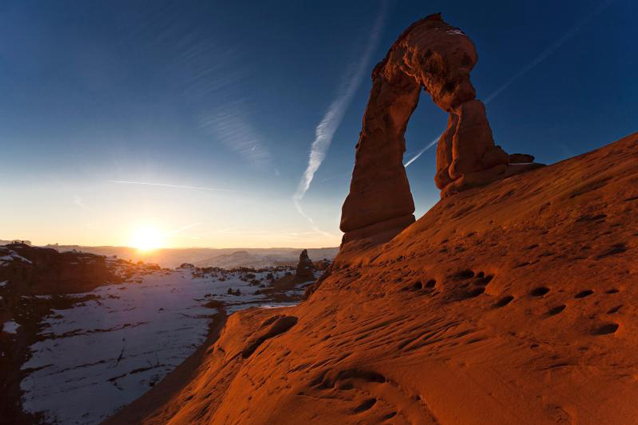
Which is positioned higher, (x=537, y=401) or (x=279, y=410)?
(x=537, y=401)

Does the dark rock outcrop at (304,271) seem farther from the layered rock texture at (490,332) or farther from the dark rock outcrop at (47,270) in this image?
the layered rock texture at (490,332)

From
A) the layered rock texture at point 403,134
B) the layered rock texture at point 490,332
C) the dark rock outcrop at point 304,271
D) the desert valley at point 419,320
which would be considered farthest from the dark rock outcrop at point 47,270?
the layered rock texture at point 403,134

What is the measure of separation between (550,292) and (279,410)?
12.0ft

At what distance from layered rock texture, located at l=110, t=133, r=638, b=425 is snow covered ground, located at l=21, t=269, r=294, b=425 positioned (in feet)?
14.6

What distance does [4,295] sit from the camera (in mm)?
13266

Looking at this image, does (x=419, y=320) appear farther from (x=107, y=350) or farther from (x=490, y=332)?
(x=107, y=350)

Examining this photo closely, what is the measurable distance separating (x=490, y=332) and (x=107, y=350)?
17.0 meters

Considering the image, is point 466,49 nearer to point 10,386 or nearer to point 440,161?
point 440,161

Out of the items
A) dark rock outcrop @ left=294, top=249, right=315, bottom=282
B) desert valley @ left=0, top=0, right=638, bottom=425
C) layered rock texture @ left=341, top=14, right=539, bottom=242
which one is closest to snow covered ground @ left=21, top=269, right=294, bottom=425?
desert valley @ left=0, top=0, right=638, bottom=425

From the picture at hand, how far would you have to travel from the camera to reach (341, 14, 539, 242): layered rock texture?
10.1 meters

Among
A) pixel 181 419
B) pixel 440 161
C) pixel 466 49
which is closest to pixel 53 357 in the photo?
pixel 181 419

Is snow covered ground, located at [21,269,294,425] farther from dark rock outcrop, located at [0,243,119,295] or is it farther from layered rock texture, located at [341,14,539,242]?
layered rock texture, located at [341,14,539,242]

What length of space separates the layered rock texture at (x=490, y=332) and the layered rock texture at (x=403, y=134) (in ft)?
9.37

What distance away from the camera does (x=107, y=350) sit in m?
13.2
